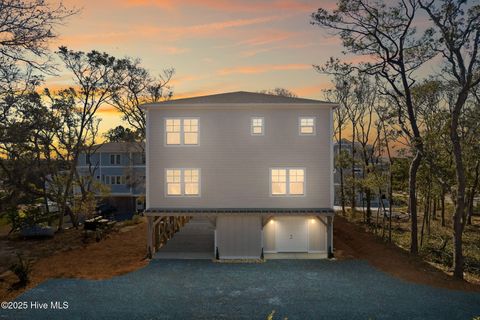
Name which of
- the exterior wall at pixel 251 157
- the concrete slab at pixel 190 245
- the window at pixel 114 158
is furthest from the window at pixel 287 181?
the window at pixel 114 158

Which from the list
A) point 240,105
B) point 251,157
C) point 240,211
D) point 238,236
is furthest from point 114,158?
point 240,211

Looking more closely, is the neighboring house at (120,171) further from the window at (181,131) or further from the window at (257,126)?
the window at (257,126)

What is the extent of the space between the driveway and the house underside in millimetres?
1782

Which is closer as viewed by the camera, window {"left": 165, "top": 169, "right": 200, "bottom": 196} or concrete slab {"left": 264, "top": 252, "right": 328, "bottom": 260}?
concrete slab {"left": 264, "top": 252, "right": 328, "bottom": 260}

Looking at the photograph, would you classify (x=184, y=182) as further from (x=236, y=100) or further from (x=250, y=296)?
(x=250, y=296)

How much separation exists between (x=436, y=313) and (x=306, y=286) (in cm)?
483

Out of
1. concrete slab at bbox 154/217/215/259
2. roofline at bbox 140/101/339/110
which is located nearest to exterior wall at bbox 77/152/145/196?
concrete slab at bbox 154/217/215/259

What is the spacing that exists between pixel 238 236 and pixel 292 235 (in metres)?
3.11

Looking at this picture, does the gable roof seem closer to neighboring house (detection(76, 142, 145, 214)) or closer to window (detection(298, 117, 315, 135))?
window (detection(298, 117, 315, 135))

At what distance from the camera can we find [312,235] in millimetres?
20250

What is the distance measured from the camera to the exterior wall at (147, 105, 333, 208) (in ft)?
65.1

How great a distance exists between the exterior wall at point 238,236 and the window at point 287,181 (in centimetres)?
197

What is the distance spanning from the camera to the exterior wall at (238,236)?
770 inches

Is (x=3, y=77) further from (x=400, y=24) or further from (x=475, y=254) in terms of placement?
(x=475, y=254)
